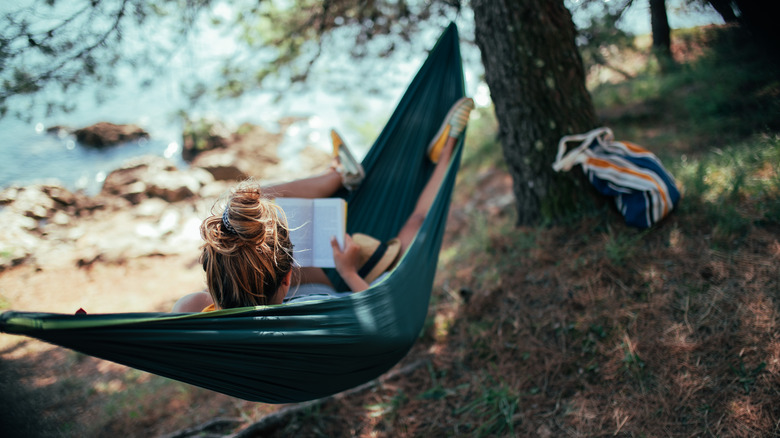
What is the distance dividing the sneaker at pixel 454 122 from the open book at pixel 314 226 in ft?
2.08

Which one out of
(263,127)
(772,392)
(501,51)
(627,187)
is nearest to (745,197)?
(627,187)

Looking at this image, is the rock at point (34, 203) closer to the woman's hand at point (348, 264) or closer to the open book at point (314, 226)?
the open book at point (314, 226)

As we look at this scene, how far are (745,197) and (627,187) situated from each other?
0.49 m

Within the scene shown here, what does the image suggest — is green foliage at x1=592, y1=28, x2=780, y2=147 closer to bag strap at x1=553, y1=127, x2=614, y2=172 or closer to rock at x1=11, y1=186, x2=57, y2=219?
bag strap at x1=553, y1=127, x2=614, y2=172

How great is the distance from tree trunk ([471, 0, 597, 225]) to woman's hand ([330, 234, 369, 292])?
3.17 feet

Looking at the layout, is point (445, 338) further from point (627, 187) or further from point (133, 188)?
point (133, 188)

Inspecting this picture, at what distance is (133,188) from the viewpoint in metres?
4.55

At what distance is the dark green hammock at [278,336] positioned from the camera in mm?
924

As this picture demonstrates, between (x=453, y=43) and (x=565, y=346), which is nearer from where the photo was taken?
(x=565, y=346)

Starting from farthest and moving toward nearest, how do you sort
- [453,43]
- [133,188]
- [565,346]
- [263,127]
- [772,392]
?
[263,127], [133,188], [453,43], [565,346], [772,392]

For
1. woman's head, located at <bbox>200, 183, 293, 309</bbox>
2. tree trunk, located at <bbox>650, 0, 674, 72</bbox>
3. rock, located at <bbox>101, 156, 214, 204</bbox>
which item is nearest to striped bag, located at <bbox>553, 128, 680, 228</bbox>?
woman's head, located at <bbox>200, 183, 293, 309</bbox>

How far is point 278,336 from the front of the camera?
108 centimetres

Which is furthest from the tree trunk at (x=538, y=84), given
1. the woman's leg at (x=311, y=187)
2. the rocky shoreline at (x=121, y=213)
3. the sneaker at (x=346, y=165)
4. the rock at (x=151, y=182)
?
the rock at (x=151, y=182)

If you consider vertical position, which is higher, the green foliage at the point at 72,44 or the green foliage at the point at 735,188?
the green foliage at the point at 72,44
